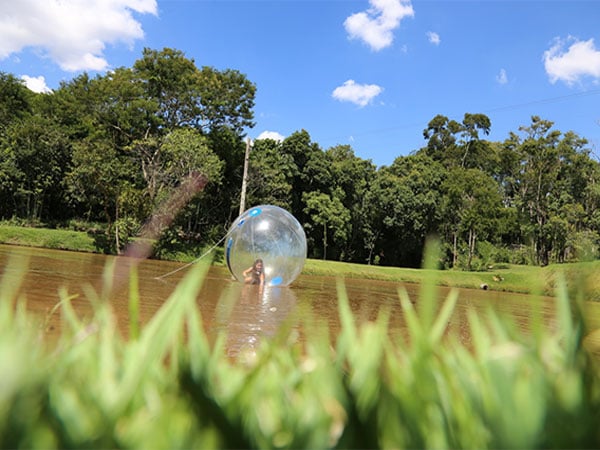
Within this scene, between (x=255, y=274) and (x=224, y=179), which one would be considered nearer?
(x=255, y=274)

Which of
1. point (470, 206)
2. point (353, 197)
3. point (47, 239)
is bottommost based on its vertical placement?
point (47, 239)

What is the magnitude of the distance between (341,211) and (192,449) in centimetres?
3299

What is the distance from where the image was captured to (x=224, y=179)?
3086 cm

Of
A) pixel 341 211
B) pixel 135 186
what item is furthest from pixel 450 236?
pixel 135 186

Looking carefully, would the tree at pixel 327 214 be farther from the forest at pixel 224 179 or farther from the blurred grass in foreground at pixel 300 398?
the blurred grass in foreground at pixel 300 398

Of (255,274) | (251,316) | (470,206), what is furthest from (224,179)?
(251,316)

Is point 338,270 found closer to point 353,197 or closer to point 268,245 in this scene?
point 268,245

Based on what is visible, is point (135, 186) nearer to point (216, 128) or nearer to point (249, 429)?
point (216, 128)

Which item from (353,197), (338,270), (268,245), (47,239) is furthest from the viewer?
(353,197)

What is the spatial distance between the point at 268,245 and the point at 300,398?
1037cm

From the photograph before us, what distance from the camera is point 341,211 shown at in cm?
3331

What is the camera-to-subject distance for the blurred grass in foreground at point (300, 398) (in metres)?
0.51

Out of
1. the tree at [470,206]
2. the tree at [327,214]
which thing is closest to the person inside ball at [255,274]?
the tree at [327,214]

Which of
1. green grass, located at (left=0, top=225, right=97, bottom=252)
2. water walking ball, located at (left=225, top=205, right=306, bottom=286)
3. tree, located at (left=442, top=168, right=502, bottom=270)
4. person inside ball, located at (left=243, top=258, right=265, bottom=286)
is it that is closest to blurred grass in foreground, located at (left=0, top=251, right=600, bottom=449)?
water walking ball, located at (left=225, top=205, right=306, bottom=286)
